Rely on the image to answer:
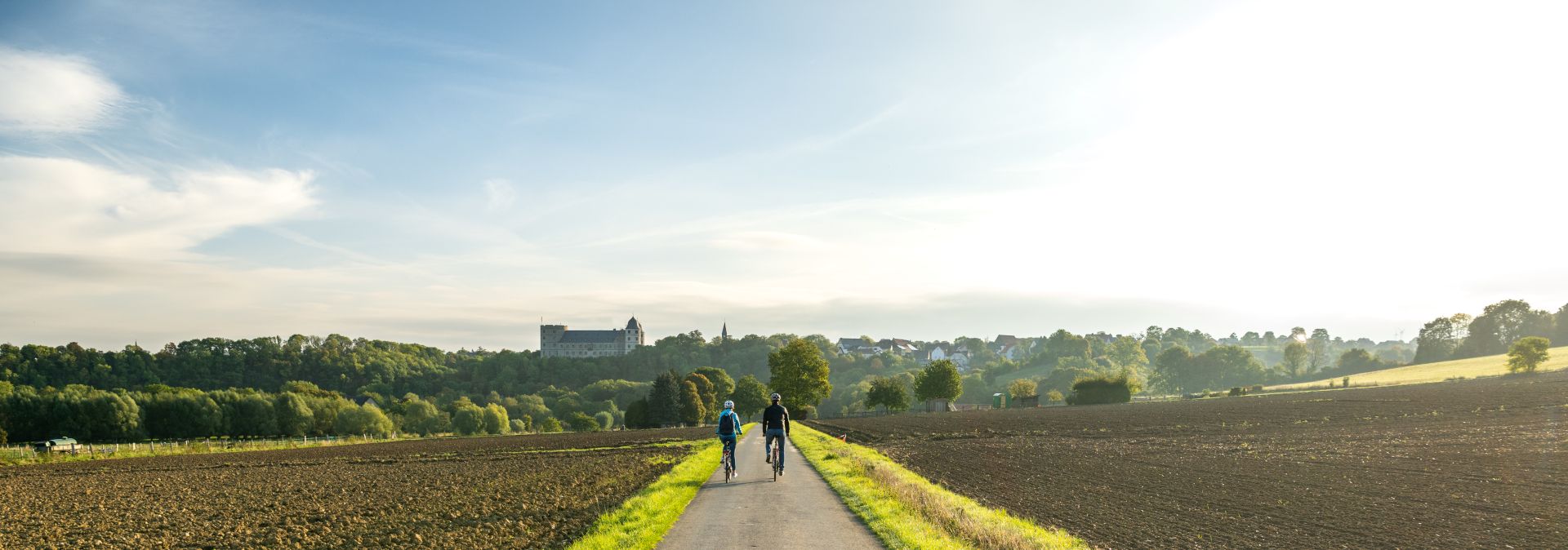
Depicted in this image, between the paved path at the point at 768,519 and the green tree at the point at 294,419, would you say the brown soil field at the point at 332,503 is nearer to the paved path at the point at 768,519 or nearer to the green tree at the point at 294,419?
the paved path at the point at 768,519

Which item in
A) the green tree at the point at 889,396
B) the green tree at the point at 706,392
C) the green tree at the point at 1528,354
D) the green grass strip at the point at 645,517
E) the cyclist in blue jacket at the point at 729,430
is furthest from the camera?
the green tree at the point at 889,396

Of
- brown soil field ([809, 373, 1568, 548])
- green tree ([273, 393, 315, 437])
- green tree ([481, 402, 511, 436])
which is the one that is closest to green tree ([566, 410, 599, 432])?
green tree ([481, 402, 511, 436])

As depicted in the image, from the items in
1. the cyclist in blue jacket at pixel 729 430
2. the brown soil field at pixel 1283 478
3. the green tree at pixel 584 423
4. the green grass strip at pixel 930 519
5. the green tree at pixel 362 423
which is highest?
the cyclist in blue jacket at pixel 729 430

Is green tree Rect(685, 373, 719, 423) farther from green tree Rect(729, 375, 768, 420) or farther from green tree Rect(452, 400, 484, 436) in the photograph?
green tree Rect(452, 400, 484, 436)

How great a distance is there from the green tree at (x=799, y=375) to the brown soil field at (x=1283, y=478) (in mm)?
51034

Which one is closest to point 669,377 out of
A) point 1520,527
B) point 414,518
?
point 414,518

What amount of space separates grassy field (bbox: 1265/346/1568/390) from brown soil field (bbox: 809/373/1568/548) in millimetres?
65019

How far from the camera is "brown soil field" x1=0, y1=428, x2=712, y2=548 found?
17.0 meters

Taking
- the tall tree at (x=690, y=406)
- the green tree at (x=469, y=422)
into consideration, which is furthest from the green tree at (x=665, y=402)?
the green tree at (x=469, y=422)

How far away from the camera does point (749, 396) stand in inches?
5005

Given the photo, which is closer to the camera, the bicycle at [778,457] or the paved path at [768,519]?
the paved path at [768,519]

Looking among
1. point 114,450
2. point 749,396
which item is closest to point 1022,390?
point 749,396

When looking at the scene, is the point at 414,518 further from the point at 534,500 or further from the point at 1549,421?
the point at 1549,421

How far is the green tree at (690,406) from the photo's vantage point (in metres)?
111
